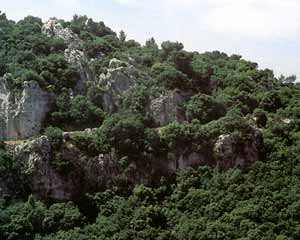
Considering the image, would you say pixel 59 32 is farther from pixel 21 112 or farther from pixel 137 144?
pixel 137 144

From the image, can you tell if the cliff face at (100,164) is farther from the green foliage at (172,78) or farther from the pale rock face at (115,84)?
the green foliage at (172,78)

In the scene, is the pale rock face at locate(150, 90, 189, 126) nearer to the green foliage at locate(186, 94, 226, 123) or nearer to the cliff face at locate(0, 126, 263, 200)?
the green foliage at locate(186, 94, 226, 123)

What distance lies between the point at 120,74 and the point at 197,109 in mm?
10117

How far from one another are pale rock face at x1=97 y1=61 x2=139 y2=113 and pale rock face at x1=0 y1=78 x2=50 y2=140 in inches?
344

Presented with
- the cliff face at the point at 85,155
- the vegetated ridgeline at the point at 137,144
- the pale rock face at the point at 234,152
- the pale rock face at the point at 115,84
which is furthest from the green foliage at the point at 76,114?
the pale rock face at the point at 234,152

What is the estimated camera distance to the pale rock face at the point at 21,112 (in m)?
84.0

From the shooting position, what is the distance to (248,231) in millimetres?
72750

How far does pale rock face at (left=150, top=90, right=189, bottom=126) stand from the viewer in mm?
89312

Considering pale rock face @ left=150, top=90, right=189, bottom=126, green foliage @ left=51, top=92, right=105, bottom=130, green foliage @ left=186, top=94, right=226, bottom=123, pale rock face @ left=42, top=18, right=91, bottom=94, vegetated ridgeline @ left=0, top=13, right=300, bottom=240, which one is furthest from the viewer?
pale rock face @ left=42, top=18, right=91, bottom=94

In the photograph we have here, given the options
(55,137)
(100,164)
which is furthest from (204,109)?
(55,137)

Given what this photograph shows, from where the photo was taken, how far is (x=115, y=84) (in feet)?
302

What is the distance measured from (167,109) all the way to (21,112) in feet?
54.1

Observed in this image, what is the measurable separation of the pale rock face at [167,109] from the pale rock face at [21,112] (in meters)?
12.7

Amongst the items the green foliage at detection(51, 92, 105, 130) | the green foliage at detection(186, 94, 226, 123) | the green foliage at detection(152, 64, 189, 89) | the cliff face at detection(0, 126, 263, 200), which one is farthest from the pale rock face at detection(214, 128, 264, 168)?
the green foliage at detection(51, 92, 105, 130)
